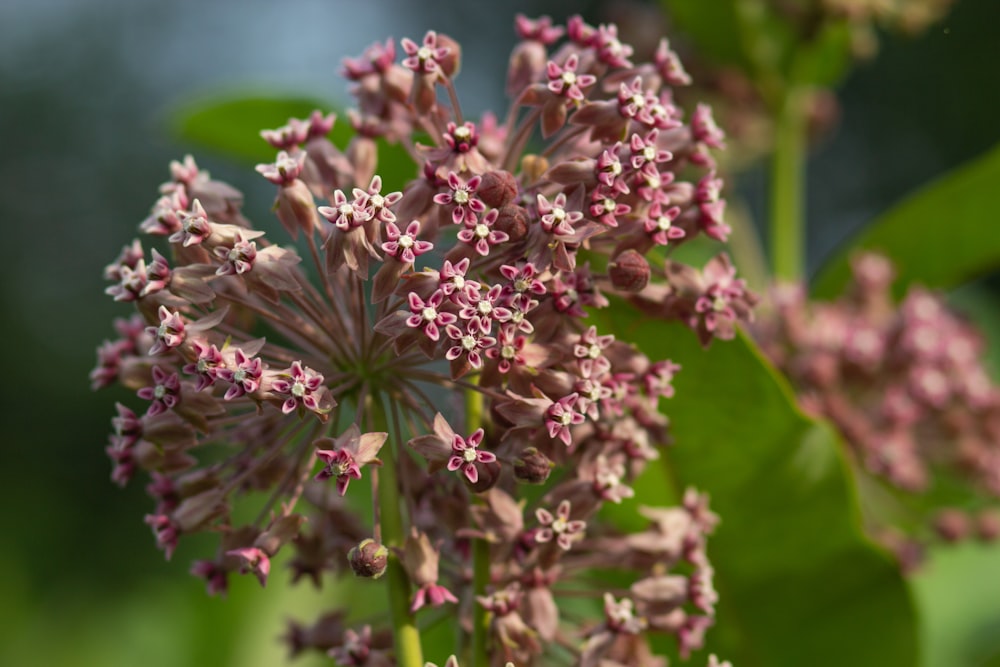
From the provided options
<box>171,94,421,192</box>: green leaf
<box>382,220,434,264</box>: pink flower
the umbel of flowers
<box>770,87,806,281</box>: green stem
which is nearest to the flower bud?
the umbel of flowers

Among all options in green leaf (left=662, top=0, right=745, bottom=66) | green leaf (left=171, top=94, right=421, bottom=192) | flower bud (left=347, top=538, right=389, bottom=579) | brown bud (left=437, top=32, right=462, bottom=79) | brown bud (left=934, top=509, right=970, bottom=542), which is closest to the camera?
flower bud (left=347, top=538, right=389, bottom=579)

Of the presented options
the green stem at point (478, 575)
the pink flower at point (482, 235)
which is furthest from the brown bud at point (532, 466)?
the pink flower at point (482, 235)

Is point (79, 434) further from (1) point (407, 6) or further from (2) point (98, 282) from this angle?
(1) point (407, 6)

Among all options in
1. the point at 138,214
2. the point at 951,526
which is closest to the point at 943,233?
the point at 951,526

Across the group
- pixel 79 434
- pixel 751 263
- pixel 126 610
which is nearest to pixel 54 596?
pixel 126 610

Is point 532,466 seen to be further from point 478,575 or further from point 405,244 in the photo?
point 405,244

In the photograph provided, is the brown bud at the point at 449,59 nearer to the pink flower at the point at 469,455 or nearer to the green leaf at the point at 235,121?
the pink flower at the point at 469,455

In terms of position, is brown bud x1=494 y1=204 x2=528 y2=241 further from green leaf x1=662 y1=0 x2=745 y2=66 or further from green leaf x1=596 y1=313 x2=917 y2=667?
green leaf x1=662 y1=0 x2=745 y2=66
